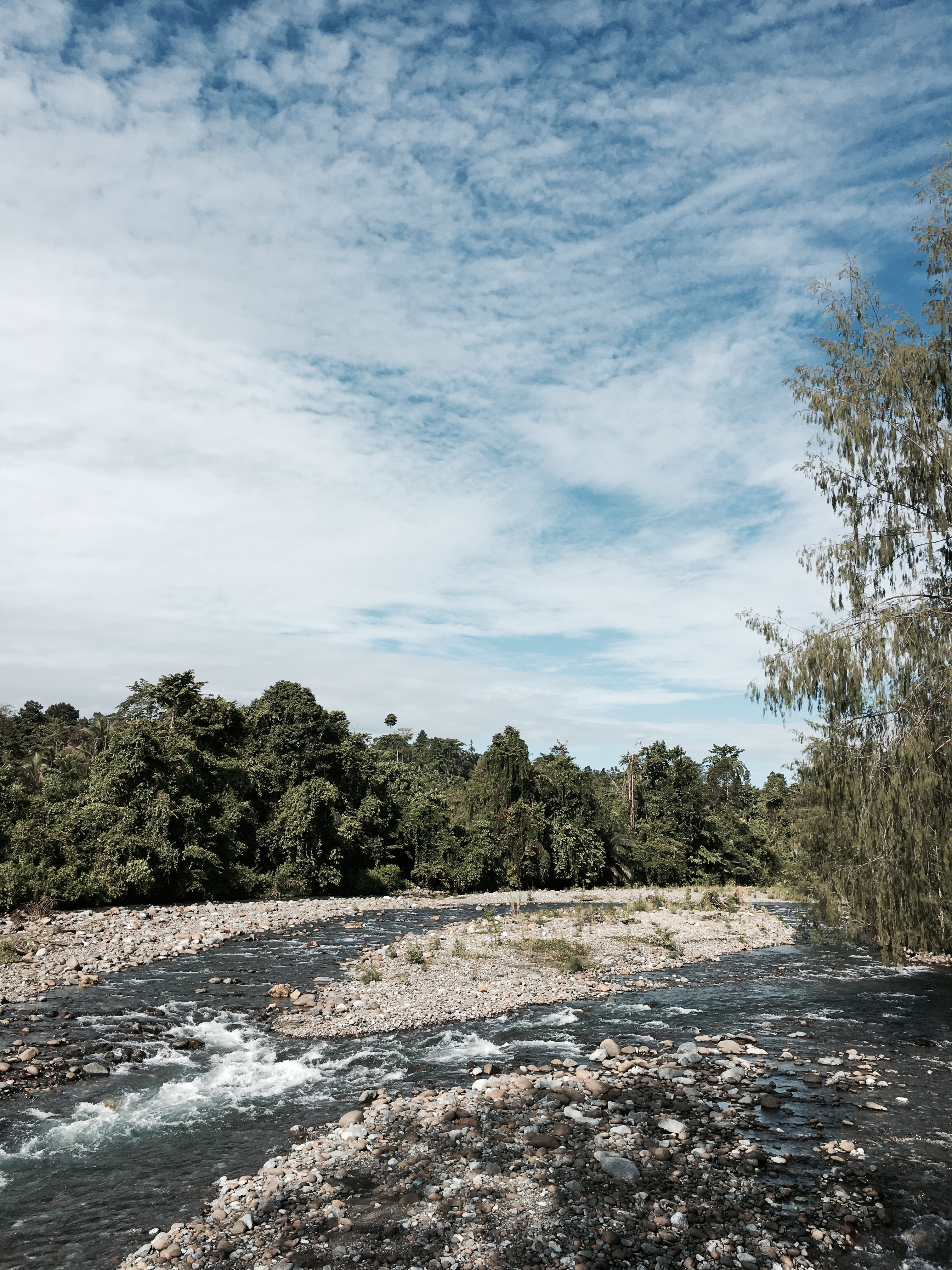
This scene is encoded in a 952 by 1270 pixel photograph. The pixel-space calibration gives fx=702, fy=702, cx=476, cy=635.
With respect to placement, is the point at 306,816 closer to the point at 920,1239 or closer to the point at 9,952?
the point at 9,952

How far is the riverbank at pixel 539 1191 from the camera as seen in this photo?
6.88 m

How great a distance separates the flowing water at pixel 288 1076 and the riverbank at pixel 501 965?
2.17 ft

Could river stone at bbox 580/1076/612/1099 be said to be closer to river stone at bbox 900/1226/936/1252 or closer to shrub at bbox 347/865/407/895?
river stone at bbox 900/1226/936/1252

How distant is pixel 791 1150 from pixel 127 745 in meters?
29.2

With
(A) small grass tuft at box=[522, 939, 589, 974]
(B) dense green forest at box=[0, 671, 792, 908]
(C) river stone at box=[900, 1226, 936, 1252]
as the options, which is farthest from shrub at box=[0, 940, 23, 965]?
(C) river stone at box=[900, 1226, 936, 1252]

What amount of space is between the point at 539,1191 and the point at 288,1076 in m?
5.61

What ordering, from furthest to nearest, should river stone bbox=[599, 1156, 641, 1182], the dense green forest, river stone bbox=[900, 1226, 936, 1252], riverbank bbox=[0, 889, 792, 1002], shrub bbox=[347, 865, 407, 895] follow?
shrub bbox=[347, 865, 407, 895] → the dense green forest → riverbank bbox=[0, 889, 792, 1002] → river stone bbox=[599, 1156, 641, 1182] → river stone bbox=[900, 1226, 936, 1252]

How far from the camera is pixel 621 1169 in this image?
8.42 metres

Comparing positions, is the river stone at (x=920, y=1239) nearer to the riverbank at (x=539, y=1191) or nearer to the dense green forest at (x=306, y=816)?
the riverbank at (x=539, y=1191)

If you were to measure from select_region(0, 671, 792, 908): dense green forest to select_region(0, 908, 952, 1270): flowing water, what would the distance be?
429 cm

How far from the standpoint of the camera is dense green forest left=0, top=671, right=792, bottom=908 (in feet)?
95.4

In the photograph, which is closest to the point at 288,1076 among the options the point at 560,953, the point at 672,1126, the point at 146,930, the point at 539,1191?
the point at 539,1191

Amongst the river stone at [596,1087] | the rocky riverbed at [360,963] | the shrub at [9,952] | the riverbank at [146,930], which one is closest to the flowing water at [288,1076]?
the rocky riverbed at [360,963]

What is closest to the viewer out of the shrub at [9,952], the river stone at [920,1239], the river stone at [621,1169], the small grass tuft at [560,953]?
the river stone at [920,1239]
